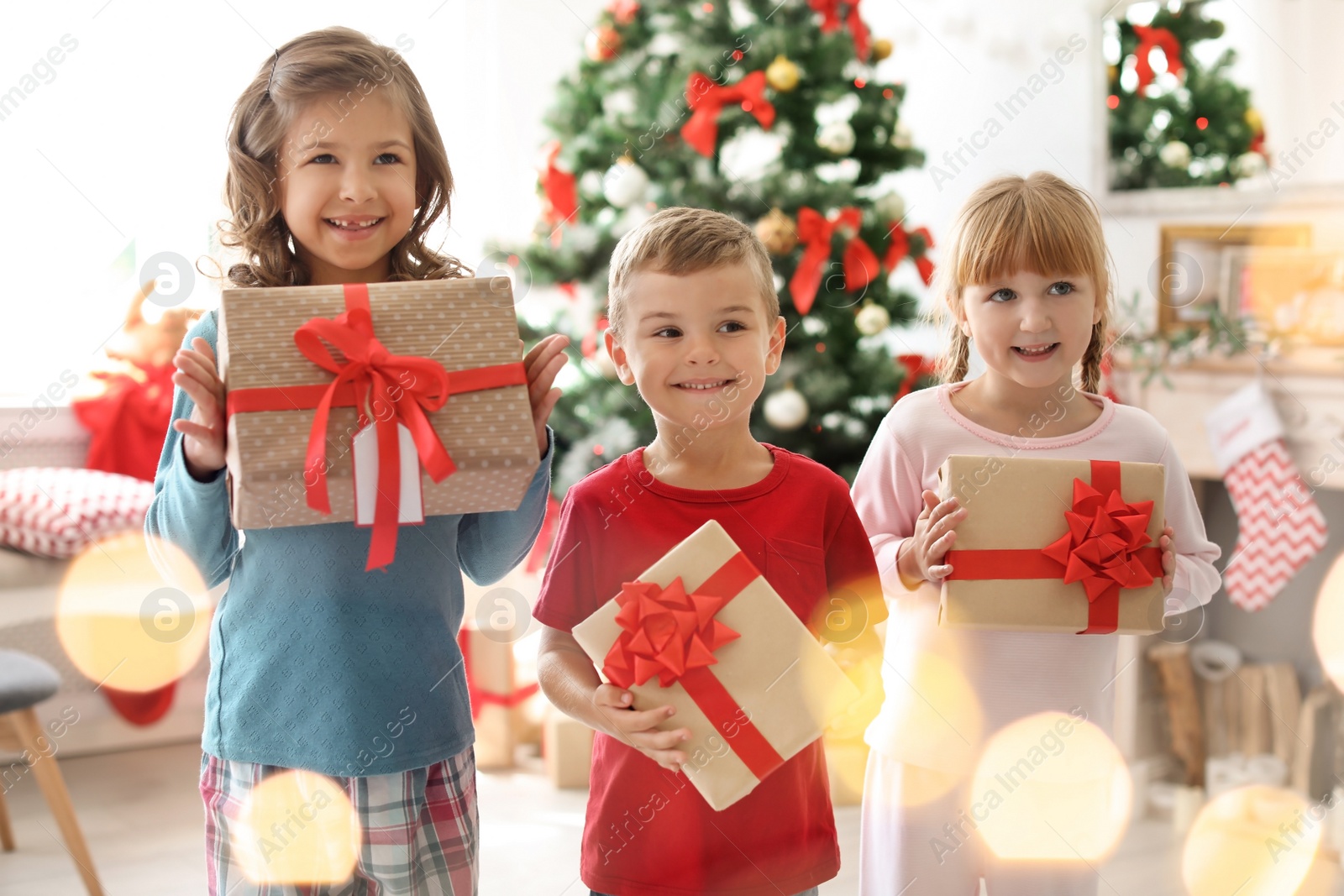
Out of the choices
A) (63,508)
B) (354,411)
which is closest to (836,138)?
(354,411)

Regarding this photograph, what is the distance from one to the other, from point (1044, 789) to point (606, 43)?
2.08 meters

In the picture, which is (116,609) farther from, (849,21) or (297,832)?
(849,21)

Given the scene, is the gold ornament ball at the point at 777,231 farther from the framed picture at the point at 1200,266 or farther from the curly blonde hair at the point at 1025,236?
the framed picture at the point at 1200,266

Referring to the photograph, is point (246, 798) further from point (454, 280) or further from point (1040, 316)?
point (1040, 316)

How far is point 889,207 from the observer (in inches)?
107

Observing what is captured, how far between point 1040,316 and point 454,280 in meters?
0.71

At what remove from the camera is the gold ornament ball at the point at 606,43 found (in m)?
2.78

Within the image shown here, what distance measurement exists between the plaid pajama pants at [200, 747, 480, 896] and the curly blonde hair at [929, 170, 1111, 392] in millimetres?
888

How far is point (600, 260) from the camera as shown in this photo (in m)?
2.81

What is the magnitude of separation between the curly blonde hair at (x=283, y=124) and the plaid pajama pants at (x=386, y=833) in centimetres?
58

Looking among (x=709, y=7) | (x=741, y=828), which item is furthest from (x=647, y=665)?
(x=709, y=7)

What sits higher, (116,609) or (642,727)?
(642,727)

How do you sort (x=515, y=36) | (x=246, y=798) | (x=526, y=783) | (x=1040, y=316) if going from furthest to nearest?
(x=515, y=36) → (x=526, y=783) → (x=1040, y=316) → (x=246, y=798)

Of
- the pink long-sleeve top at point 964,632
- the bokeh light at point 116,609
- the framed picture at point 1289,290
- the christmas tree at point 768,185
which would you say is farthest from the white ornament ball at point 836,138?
the bokeh light at point 116,609
